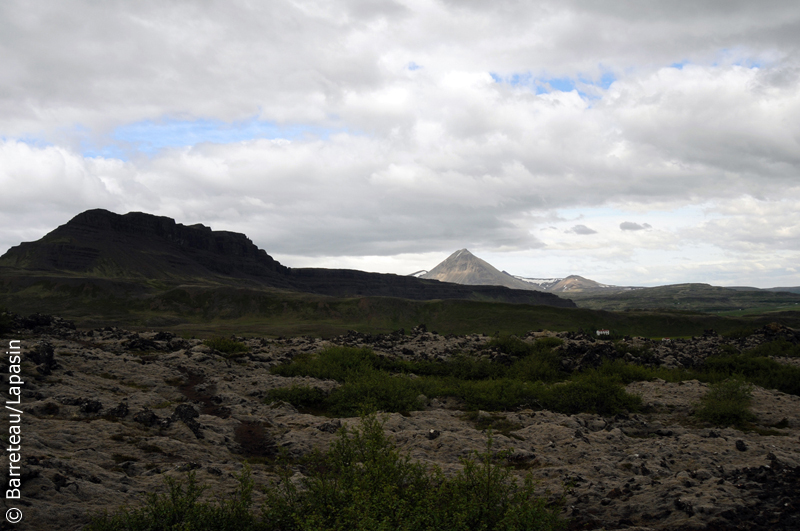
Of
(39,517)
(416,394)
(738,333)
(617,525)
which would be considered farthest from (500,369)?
(738,333)

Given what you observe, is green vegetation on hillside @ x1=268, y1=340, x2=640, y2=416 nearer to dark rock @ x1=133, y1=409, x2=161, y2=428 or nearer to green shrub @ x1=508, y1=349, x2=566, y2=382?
green shrub @ x1=508, y1=349, x2=566, y2=382

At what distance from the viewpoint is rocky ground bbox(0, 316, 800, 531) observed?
298 inches

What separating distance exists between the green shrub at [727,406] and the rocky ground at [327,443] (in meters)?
0.61

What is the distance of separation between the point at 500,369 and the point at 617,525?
59.4ft

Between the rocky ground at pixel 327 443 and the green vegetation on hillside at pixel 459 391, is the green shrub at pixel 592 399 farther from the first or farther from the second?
the rocky ground at pixel 327 443

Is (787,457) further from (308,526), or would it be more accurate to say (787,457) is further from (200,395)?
(200,395)

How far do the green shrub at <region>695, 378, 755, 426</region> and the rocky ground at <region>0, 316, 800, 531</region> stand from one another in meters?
0.61

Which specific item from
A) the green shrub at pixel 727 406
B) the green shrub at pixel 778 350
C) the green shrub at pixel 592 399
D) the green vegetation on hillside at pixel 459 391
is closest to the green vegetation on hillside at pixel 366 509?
the green vegetation on hillside at pixel 459 391

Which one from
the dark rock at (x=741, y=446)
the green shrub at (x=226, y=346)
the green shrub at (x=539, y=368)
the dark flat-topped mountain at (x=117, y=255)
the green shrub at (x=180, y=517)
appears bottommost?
the green shrub at (x=539, y=368)

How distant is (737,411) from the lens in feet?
50.3

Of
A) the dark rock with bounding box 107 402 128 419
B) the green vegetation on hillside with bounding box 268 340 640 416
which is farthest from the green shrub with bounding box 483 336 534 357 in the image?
the dark rock with bounding box 107 402 128 419

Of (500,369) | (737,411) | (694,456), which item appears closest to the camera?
(694,456)

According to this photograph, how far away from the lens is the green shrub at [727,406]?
15.3m

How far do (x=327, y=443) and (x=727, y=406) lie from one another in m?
13.9
